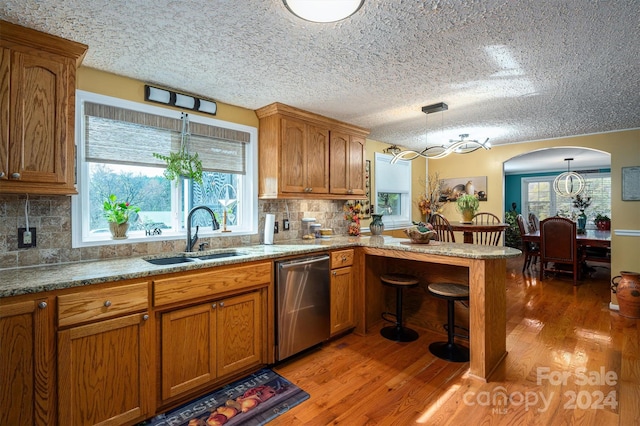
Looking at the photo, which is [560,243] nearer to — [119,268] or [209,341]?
[209,341]

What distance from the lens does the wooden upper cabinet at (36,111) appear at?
5.64 ft

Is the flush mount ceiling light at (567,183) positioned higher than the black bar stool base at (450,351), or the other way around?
the flush mount ceiling light at (567,183)

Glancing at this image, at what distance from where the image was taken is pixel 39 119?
1.82 metres

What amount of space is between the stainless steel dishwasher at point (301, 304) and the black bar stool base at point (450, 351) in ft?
3.18

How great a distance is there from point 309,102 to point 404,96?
0.89 m

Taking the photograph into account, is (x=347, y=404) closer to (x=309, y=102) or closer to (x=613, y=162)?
(x=309, y=102)

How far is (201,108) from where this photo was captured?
9.16 feet

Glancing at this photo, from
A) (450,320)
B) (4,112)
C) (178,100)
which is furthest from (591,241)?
(4,112)

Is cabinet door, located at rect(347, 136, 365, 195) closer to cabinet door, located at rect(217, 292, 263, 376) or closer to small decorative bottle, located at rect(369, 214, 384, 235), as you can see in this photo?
small decorative bottle, located at rect(369, 214, 384, 235)

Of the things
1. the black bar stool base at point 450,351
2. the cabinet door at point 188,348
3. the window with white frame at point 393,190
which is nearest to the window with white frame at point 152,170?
the cabinet door at point 188,348

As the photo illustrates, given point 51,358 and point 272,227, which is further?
point 272,227

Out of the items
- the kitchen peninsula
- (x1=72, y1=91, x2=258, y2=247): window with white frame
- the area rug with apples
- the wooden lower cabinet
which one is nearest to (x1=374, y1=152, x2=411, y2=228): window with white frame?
the kitchen peninsula

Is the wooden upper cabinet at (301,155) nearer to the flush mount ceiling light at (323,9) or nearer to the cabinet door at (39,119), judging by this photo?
the flush mount ceiling light at (323,9)

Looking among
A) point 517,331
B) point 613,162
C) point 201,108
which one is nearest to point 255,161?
point 201,108
